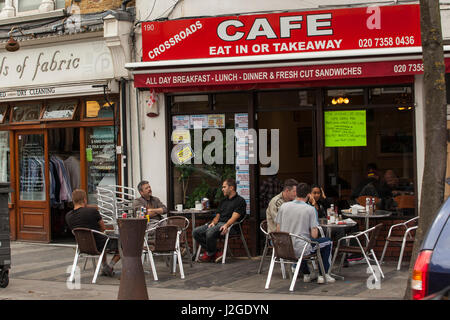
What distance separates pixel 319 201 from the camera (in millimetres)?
11367

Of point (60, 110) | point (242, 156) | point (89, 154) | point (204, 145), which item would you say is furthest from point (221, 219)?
point (60, 110)

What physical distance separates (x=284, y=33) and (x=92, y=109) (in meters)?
4.50

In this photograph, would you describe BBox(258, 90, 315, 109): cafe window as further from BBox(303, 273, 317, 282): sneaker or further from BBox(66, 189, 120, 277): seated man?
BBox(66, 189, 120, 277): seated man

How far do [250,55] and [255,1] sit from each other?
1.01 metres

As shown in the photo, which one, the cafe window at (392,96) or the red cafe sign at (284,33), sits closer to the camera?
the red cafe sign at (284,33)

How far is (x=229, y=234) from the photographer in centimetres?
1149

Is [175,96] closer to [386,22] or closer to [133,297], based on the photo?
[386,22]

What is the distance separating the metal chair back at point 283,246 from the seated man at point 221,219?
2.07 m

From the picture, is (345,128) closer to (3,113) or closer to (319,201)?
(319,201)

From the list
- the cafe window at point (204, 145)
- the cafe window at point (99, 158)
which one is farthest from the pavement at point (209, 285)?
the cafe window at point (99, 158)

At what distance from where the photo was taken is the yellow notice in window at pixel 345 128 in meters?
11.8

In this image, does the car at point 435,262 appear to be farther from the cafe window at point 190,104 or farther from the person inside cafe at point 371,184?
the cafe window at point 190,104

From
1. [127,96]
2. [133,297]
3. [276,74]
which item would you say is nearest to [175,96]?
[127,96]

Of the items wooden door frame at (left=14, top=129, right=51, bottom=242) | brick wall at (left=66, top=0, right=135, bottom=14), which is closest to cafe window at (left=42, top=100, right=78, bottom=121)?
wooden door frame at (left=14, top=129, right=51, bottom=242)
